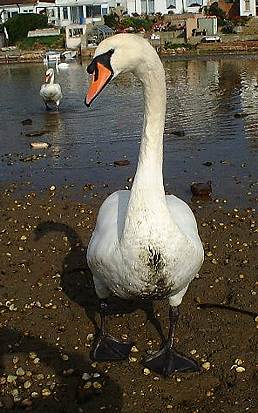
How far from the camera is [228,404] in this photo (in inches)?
188

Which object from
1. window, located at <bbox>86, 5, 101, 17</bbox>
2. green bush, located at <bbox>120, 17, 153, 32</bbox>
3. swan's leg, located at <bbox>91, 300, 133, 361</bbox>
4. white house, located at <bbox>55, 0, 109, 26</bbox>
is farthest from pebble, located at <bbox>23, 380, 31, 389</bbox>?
window, located at <bbox>86, 5, 101, 17</bbox>

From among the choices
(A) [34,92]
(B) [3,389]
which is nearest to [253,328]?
(B) [3,389]

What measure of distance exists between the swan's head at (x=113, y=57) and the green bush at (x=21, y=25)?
237 feet

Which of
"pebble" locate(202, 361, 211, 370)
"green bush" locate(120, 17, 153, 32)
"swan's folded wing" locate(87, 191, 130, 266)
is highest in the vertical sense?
"green bush" locate(120, 17, 153, 32)

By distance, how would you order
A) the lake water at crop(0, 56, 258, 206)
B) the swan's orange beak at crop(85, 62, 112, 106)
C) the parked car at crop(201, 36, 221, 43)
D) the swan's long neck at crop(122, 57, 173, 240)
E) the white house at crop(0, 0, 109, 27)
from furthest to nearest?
the white house at crop(0, 0, 109, 27) < the parked car at crop(201, 36, 221, 43) < the lake water at crop(0, 56, 258, 206) < the swan's long neck at crop(122, 57, 173, 240) < the swan's orange beak at crop(85, 62, 112, 106)

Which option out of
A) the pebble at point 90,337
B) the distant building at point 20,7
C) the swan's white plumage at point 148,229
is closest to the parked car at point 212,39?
the distant building at point 20,7

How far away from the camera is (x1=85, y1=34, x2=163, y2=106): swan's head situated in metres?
4.38

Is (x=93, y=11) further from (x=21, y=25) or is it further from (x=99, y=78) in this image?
(x=99, y=78)

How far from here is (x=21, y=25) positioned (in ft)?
243

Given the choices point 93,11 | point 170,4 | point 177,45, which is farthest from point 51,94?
point 170,4

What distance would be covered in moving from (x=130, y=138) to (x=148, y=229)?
11785mm

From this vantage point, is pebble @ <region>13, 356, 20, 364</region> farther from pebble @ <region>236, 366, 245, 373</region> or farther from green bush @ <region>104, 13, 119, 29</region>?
green bush @ <region>104, 13, 119, 29</region>

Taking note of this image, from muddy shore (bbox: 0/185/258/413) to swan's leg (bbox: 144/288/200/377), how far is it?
0.08 metres

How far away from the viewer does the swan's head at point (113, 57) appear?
4.38 meters
